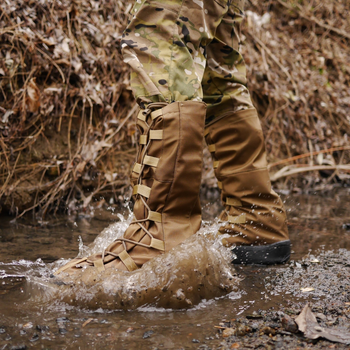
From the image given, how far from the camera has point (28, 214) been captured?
314cm

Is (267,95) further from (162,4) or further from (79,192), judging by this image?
(162,4)

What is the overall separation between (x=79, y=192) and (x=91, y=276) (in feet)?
6.22

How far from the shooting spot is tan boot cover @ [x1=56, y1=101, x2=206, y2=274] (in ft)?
5.44

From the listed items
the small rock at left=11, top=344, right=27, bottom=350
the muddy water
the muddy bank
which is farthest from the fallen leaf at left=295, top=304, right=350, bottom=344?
the small rock at left=11, top=344, right=27, bottom=350

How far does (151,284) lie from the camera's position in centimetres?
155

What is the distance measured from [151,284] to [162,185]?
0.38 m

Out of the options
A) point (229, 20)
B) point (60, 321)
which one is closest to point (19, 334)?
point (60, 321)

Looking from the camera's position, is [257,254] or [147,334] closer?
[147,334]

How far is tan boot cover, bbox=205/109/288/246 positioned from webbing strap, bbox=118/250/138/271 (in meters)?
0.65

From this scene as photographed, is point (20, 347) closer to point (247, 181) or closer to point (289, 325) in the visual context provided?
point (289, 325)

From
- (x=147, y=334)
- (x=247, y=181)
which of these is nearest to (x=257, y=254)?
(x=247, y=181)

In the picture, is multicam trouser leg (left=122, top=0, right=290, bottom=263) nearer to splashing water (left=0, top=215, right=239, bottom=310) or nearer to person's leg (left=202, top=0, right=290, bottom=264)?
person's leg (left=202, top=0, right=290, bottom=264)

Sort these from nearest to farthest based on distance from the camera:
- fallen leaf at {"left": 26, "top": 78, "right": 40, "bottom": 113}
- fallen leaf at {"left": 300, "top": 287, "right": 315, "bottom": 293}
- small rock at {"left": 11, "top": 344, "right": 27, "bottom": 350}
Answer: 1. small rock at {"left": 11, "top": 344, "right": 27, "bottom": 350}
2. fallen leaf at {"left": 300, "top": 287, "right": 315, "bottom": 293}
3. fallen leaf at {"left": 26, "top": 78, "right": 40, "bottom": 113}

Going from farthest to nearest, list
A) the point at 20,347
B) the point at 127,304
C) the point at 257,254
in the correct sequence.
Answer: the point at 257,254 → the point at 127,304 → the point at 20,347
